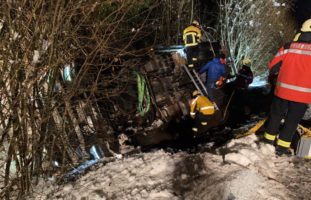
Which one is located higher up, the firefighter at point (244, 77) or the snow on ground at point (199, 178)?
the firefighter at point (244, 77)

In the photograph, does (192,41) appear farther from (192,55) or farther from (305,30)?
(305,30)

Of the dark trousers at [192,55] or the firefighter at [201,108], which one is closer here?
the firefighter at [201,108]

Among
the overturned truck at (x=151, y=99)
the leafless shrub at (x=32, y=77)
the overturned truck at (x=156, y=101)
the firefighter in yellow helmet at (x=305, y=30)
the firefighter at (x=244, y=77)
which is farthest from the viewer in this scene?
the firefighter at (x=244, y=77)

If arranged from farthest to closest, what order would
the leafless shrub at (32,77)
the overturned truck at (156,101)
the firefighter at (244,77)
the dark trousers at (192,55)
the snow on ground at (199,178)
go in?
the firefighter at (244,77) → the dark trousers at (192,55) → the overturned truck at (156,101) → the leafless shrub at (32,77) → the snow on ground at (199,178)

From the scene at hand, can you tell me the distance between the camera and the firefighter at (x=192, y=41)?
331 inches

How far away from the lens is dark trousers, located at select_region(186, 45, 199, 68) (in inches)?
336

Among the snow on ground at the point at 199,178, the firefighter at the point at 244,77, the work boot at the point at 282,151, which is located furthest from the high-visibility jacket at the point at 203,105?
the firefighter at the point at 244,77

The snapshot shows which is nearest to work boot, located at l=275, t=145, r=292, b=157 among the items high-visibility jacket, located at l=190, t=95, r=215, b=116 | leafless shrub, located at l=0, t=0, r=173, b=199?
high-visibility jacket, located at l=190, t=95, r=215, b=116

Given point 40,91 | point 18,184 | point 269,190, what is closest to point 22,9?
point 40,91

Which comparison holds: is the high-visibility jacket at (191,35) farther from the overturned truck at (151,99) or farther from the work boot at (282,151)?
the work boot at (282,151)

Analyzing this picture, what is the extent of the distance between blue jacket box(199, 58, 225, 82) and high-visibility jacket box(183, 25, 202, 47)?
71 cm

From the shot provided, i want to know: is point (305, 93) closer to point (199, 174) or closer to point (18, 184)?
point (199, 174)

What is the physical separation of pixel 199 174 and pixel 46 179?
2.45 meters

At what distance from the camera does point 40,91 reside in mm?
4859
